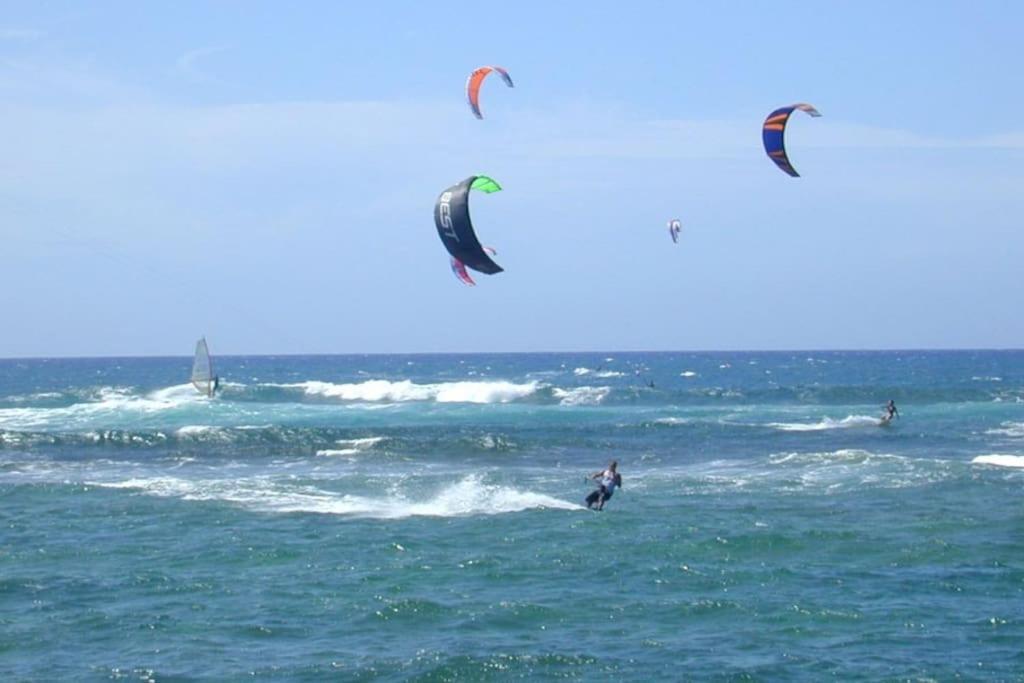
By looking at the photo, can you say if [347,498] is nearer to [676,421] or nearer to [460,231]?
[460,231]

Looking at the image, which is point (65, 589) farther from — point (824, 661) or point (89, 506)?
point (824, 661)

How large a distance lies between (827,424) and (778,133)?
2221cm

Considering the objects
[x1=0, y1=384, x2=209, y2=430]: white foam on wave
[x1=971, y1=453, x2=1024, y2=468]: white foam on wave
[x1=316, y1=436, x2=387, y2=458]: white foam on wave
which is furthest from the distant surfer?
[x1=0, y1=384, x2=209, y2=430]: white foam on wave

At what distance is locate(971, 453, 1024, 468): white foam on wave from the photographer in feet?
96.2

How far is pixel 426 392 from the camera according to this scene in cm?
6862

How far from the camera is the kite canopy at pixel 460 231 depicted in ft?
58.3

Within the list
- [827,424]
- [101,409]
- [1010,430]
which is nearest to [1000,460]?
[1010,430]

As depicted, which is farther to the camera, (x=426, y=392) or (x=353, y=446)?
(x=426, y=392)

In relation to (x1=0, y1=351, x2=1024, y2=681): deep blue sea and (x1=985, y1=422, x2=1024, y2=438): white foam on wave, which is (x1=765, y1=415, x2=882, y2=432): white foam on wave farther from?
(x1=985, y1=422, x2=1024, y2=438): white foam on wave

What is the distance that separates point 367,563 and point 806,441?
20.4m

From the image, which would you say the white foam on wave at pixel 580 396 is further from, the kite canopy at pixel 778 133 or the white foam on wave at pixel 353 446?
the kite canopy at pixel 778 133

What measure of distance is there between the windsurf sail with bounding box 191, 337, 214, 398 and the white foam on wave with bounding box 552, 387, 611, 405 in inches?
612

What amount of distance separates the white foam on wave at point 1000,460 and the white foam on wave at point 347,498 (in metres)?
10.5

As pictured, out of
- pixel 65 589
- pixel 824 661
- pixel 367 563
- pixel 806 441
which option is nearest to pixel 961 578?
pixel 824 661
